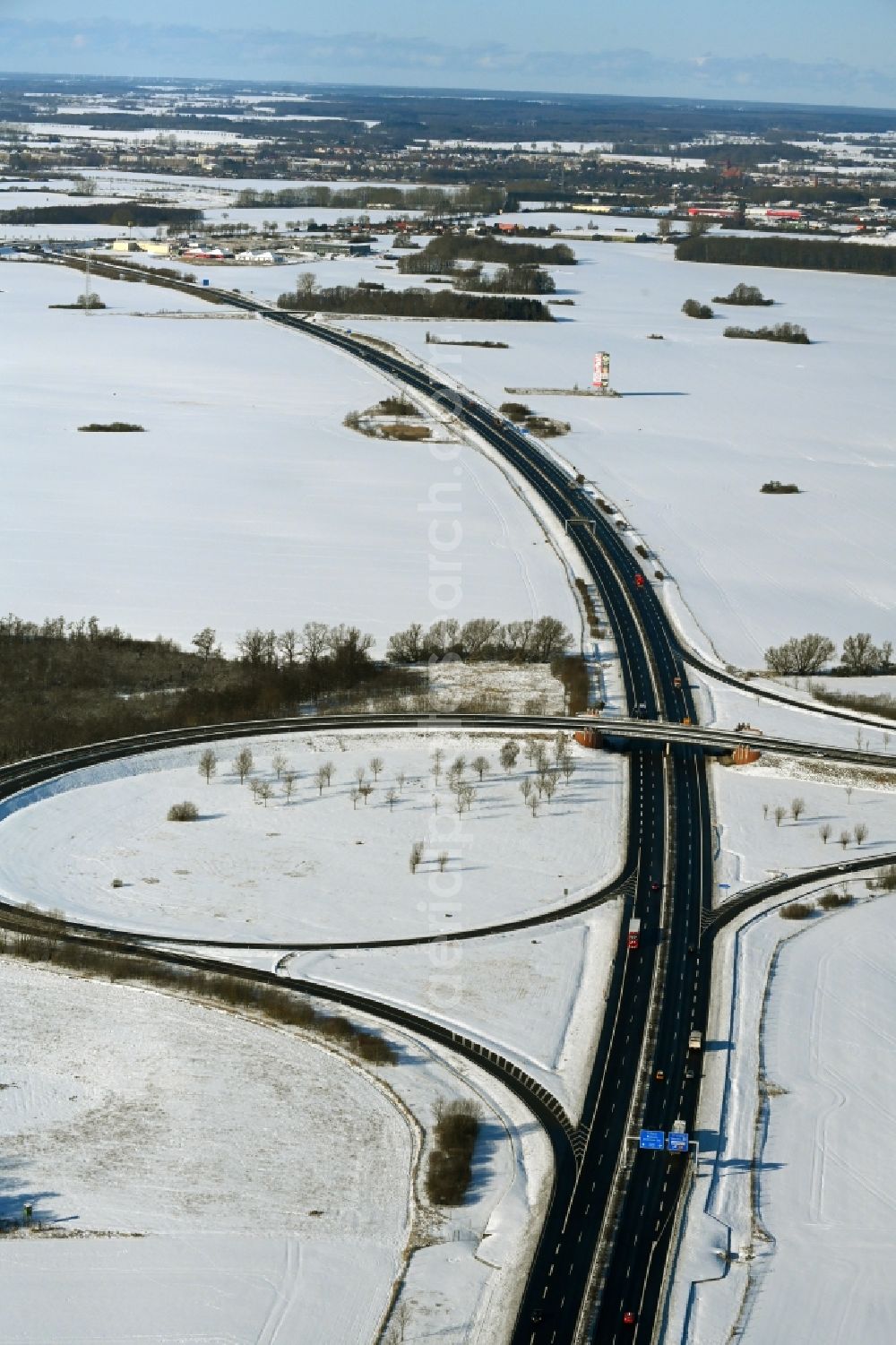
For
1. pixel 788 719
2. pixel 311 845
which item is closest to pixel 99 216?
pixel 788 719

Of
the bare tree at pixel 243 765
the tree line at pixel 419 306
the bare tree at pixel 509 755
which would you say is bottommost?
the bare tree at pixel 243 765

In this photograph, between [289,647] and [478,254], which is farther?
[478,254]

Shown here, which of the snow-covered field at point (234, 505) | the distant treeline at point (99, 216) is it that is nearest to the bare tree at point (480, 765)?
the snow-covered field at point (234, 505)

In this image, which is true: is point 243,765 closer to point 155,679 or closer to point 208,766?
point 208,766

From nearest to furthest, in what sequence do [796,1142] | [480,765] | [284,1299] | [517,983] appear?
[284,1299], [796,1142], [517,983], [480,765]

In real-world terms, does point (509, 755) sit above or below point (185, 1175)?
above

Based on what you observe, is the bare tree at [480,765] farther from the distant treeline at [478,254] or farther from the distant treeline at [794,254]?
the distant treeline at [794,254]
